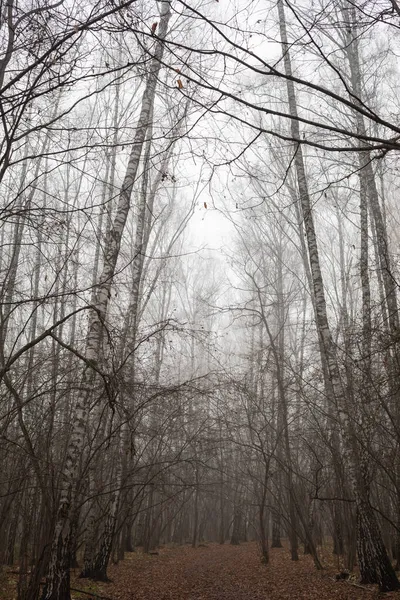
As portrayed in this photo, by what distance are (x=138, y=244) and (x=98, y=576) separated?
242 inches

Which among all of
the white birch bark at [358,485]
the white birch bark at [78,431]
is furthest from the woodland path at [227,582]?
the white birch bark at [78,431]

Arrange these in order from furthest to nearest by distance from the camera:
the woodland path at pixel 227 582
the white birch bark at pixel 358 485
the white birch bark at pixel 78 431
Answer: the woodland path at pixel 227 582 < the white birch bark at pixel 358 485 < the white birch bark at pixel 78 431

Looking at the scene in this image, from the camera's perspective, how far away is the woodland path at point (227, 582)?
5.56m

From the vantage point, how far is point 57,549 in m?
4.09

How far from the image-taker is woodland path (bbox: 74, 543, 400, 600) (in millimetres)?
5565

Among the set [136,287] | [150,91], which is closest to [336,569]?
[136,287]

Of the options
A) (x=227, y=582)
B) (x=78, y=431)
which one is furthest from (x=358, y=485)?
(x=78, y=431)

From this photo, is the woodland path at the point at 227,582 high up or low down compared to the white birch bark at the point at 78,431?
down

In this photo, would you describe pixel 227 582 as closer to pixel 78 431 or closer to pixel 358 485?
pixel 358 485

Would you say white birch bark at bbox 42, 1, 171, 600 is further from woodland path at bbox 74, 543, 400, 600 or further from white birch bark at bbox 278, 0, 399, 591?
white birch bark at bbox 278, 0, 399, 591

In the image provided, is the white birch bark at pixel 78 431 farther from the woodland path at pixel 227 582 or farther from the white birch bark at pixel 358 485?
the white birch bark at pixel 358 485

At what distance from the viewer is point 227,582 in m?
7.12

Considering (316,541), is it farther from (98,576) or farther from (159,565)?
(98,576)

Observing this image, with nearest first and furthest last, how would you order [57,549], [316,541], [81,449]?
[57,549], [81,449], [316,541]
